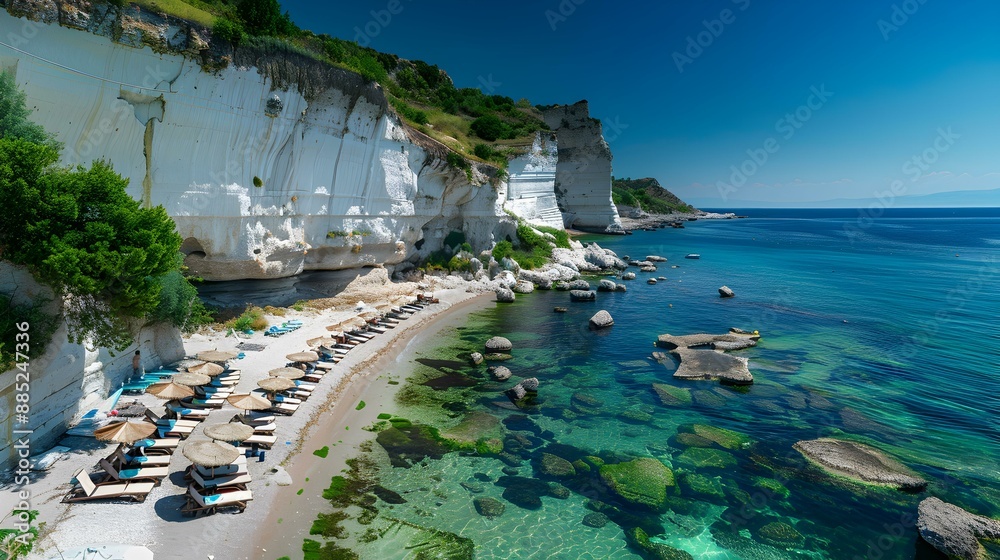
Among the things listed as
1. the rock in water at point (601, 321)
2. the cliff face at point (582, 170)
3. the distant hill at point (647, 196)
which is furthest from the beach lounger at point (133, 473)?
the distant hill at point (647, 196)

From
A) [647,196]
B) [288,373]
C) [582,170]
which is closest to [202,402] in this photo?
[288,373]

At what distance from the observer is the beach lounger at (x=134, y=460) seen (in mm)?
11281

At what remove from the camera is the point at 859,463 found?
14.7 m

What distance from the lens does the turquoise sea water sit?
11.7 metres

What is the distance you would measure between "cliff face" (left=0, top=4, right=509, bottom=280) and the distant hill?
107029mm

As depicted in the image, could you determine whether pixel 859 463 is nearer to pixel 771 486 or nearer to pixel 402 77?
pixel 771 486

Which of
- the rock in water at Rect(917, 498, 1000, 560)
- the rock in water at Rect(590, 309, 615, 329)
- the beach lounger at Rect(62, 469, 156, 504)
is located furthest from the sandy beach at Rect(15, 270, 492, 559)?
the rock in water at Rect(917, 498, 1000, 560)

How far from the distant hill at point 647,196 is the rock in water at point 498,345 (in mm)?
110300

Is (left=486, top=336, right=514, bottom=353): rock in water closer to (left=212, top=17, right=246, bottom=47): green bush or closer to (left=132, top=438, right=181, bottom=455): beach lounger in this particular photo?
(left=132, top=438, right=181, bottom=455): beach lounger

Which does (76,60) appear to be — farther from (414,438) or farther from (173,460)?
(414,438)

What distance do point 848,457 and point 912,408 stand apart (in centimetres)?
694

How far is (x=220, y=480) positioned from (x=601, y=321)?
22863 millimetres

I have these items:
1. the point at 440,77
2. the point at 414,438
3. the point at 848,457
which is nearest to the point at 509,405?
the point at 414,438

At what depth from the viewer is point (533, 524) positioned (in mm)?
11867
